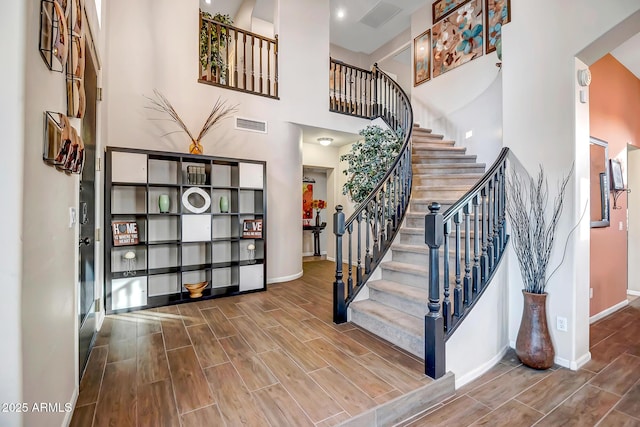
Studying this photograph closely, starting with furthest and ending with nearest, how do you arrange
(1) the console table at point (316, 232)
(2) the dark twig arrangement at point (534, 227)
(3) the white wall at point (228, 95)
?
1. (1) the console table at point (316, 232)
2. (3) the white wall at point (228, 95)
3. (2) the dark twig arrangement at point (534, 227)

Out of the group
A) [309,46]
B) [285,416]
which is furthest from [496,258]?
[309,46]

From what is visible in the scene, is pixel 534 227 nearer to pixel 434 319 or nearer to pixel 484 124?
pixel 434 319

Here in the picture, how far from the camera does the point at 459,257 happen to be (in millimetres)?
2295

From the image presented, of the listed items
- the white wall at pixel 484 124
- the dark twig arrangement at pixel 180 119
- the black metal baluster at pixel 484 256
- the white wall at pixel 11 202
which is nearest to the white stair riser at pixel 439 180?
the white wall at pixel 484 124

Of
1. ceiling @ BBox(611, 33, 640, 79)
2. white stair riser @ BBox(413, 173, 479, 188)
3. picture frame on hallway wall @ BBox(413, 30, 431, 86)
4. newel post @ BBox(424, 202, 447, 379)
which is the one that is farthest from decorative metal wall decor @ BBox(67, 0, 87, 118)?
picture frame on hallway wall @ BBox(413, 30, 431, 86)

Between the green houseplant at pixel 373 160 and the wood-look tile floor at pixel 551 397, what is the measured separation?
2506 millimetres

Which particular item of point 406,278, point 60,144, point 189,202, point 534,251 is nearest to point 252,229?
point 189,202

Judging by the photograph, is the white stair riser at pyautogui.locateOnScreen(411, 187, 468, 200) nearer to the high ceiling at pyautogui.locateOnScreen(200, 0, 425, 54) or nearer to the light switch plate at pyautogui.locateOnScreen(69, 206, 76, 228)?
the light switch plate at pyautogui.locateOnScreen(69, 206, 76, 228)

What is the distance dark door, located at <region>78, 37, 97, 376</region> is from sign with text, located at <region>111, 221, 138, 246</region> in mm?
467

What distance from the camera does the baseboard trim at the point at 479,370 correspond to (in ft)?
7.07

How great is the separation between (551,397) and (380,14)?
712cm

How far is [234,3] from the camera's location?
573 centimetres

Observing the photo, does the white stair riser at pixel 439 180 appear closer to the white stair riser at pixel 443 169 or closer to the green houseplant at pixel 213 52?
the white stair riser at pixel 443 169

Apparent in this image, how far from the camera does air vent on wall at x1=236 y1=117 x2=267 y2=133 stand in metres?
4.42
